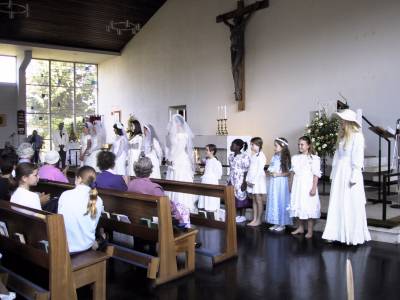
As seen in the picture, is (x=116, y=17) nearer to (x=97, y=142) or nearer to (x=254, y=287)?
(x=97, y=142)

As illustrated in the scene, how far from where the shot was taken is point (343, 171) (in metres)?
4.95

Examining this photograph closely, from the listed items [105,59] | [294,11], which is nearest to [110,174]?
[294,11]

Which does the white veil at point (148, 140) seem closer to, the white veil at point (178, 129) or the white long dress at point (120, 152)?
the white long dress at point (120, 152)

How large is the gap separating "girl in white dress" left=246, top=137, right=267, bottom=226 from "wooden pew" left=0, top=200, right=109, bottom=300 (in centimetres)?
310

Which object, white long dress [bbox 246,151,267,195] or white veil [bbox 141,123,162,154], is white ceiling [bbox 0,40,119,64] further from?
white long dress [bbox 246,151,267,195]

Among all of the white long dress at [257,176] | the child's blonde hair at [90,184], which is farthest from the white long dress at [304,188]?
the child's blonde hair at [90,184]

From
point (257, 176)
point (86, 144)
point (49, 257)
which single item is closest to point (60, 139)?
point (86, 144)

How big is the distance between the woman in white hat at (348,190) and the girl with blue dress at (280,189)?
2.64ft

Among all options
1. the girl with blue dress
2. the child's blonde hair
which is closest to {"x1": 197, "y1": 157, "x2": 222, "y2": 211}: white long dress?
the girl with blue dress

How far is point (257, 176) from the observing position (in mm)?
5988

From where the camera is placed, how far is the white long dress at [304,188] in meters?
5.32

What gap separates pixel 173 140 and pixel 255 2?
5838mm

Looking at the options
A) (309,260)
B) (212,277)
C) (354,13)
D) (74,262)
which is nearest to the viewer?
(74,262)

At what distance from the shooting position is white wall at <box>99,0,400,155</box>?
855cm
